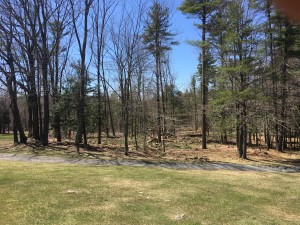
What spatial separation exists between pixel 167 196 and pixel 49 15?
1514cm

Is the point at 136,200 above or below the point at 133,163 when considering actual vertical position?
above

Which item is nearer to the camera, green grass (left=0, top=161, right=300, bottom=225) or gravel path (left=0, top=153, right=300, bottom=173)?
green grass (left=0, top=161, right=300, bottom=225)

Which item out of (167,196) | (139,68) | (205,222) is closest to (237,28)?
(139,68)

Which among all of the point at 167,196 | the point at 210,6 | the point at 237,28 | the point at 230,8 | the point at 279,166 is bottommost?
the point at 279,166

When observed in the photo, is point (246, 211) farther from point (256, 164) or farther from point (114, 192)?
point (256, 164)

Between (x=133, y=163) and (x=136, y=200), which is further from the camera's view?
(x=133, y=163)

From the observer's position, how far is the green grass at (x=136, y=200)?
18.1 ft

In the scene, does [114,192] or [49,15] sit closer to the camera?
[114,192]

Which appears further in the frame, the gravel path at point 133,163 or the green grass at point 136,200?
the gravel path at point 133,163

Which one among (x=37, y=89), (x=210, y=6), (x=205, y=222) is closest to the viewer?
(x=205, y=222)

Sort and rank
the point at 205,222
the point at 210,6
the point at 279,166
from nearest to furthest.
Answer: the point at 205,222 < the point at 279,166 < the point at 210,6

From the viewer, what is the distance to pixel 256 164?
16609 mm

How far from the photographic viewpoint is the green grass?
5531mm

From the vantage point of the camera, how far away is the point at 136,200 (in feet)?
22.0
